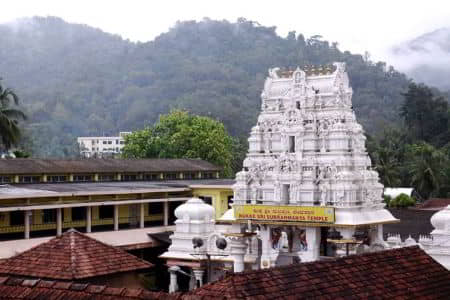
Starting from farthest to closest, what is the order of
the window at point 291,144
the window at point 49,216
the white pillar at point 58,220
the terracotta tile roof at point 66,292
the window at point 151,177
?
the window at point 151,177
the window at point 49,216
the white pillar at point 58,220
the window at point 291,144
the terracotta tile roof at point 66,292

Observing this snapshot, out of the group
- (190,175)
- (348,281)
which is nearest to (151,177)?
(190,175)

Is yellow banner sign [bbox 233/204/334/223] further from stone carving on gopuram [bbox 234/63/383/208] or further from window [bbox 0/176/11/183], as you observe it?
window [bbox 0/176/11/183]

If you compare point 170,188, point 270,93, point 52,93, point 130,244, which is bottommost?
point 130,244

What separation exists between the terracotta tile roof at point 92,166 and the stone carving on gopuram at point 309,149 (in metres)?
11.4

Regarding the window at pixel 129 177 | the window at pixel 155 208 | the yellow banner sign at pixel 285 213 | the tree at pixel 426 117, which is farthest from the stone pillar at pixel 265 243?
the tree at pixel 426 117

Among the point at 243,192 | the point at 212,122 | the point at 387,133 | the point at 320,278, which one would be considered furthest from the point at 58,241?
the point at 387,133

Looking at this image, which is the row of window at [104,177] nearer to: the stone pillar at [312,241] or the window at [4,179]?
the window at [4,179]

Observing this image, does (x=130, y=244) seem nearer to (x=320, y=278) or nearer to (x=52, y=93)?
(x=320, y=278)

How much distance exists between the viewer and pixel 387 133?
259ft

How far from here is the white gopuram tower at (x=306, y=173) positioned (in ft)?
95.7

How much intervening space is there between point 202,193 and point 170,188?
2.33m

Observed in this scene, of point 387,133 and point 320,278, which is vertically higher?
point 387,133

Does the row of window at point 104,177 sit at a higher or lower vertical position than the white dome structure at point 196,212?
higher

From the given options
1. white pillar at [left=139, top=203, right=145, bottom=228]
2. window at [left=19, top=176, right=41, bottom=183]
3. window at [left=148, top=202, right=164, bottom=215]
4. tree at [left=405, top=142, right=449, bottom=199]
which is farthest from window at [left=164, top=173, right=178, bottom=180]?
tree at [left=405, top=142, right=449, bottom=199]
